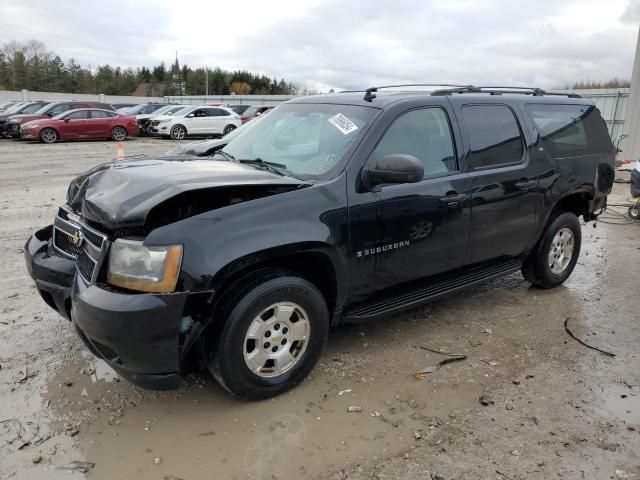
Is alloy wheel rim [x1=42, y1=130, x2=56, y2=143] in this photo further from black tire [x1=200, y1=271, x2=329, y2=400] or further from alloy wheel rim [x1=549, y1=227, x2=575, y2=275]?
black tire [x1=200, y1=271, x2=329, y2=400]

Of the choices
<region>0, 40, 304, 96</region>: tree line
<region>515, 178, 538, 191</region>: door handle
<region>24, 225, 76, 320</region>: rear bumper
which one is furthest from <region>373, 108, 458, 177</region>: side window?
<region>0, 40, 304, 96</region>: tree line

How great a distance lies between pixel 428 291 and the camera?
395 cm

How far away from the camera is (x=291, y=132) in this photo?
4.03 metres

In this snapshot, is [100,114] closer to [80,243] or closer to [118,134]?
[118,134]

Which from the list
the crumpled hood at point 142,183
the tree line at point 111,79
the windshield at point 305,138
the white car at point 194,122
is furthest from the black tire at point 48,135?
the tree line at point 111,79

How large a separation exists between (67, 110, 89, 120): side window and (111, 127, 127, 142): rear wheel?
1128 mm

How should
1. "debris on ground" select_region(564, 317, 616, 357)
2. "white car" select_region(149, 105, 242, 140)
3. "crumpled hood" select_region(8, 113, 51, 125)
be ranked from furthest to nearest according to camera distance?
"white car" select_region(149, 105, 242, 140) < "crumpled hood" select_region(8, 113, 51, 125) < "debris on ground" select_region(564, 317, 616, 357)

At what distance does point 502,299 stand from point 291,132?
265 centimetres

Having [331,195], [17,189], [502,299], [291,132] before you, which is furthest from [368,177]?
[17,189]

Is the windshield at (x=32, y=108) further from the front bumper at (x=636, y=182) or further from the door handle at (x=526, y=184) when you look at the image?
the door handle at (x=526, y=184)

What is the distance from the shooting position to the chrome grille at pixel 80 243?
2844 millimetres

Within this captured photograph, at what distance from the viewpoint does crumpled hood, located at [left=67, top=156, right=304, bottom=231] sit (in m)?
2.81

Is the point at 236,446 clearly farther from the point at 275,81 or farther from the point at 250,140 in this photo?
→ the point at 275,81

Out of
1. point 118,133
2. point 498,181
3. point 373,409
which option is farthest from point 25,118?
point 373,409
